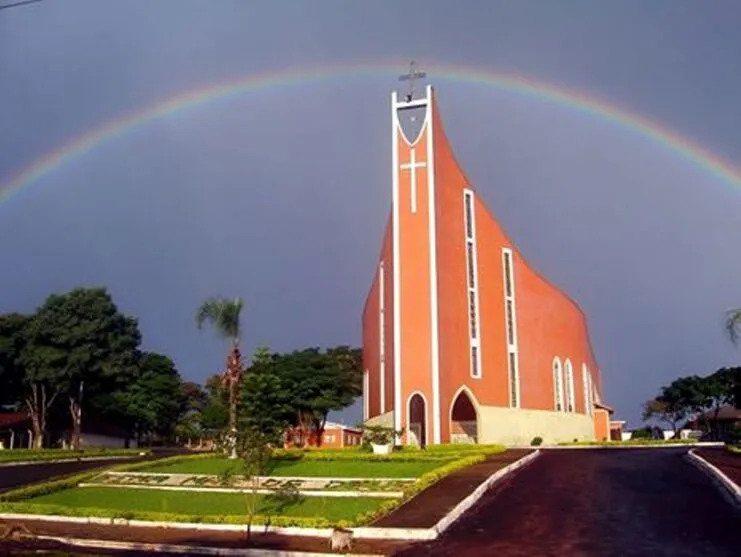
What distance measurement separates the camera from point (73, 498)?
22.7 meters

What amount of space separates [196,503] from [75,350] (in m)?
36.8

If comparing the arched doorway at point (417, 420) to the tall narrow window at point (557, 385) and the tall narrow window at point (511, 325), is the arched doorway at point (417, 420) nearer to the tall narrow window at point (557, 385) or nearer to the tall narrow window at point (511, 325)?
the tall narrow window at point (511, 325)

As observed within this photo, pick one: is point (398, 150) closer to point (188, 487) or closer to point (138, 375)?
point (188, 487)

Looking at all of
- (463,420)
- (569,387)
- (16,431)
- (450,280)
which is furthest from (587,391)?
(16,431)

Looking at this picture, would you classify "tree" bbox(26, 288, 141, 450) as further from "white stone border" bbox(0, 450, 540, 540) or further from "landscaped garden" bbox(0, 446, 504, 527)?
"white stone border" bbox(0, 450, 540, 540)

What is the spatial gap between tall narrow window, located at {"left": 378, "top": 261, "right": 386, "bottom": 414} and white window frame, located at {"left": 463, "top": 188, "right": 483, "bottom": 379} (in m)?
5.12

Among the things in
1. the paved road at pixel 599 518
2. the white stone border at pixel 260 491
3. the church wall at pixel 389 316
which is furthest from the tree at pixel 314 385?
the paved road at pixel 599 518

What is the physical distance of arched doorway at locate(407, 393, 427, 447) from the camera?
3941 centimetres

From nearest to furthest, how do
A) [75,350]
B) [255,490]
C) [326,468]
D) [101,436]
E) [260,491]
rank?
[255,490] < [260,491] < [326,468] < [75,350] < [101,436]

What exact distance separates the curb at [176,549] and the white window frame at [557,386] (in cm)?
3687

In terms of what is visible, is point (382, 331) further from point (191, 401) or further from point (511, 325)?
point (191, 401)

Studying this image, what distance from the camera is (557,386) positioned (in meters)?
49.9

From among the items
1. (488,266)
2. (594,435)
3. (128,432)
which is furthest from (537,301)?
(128,432)

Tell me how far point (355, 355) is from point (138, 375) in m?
17.7
